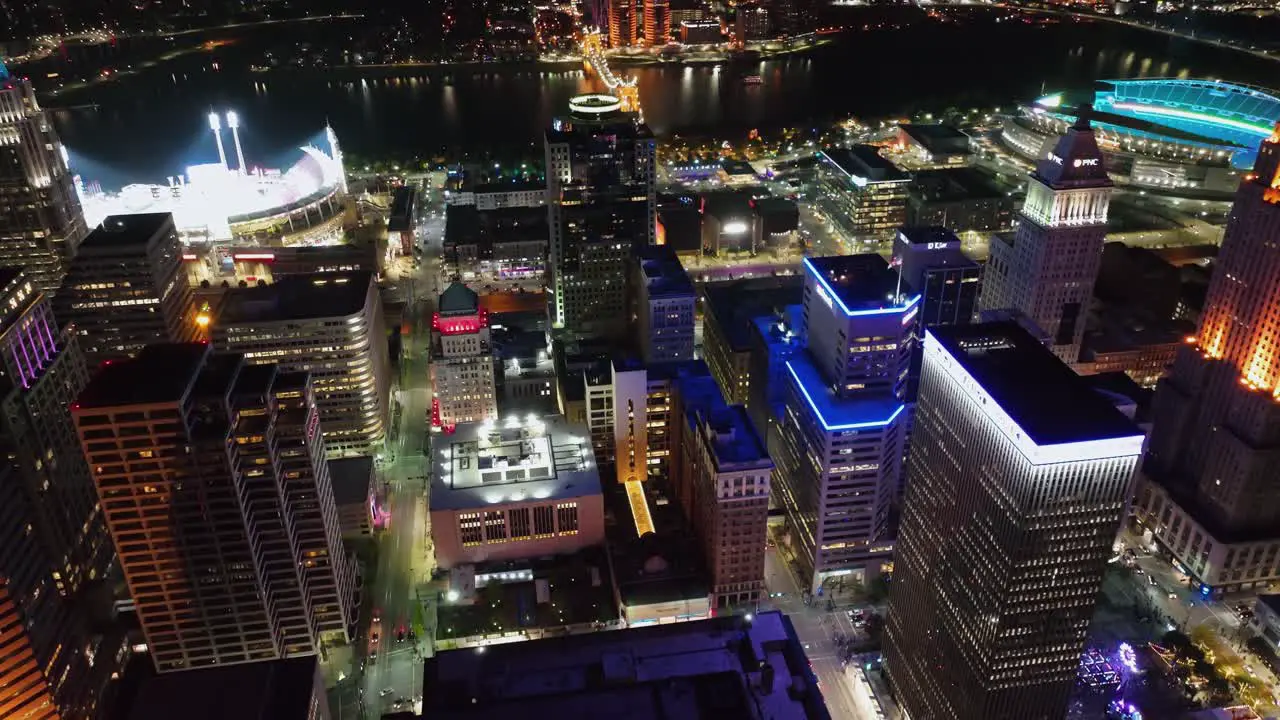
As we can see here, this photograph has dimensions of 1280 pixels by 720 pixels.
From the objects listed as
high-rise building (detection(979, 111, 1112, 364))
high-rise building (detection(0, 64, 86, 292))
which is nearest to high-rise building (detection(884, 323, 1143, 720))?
high-rise building (detection(979, 111, 1112, 364))

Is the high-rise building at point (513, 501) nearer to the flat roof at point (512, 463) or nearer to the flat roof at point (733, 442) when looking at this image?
the flat roof at point (512, 463)

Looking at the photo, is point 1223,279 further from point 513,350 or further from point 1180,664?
point 513,350

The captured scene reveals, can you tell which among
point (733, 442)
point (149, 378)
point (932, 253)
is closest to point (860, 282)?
point (932, 253)

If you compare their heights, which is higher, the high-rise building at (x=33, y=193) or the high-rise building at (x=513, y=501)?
the high-rise building at (x=33, y=193)

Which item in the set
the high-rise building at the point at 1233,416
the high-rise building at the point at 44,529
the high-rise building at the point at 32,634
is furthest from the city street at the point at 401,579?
the high-rise building at the point at 1233,416

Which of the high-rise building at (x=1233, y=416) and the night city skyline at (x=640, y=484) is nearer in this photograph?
the night city skyline at (x=640, y=484)

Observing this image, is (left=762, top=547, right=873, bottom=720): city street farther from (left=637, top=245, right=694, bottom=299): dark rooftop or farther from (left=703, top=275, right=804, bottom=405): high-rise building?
(left=637, top=245, right=694, bottom=299): dark rooftop
